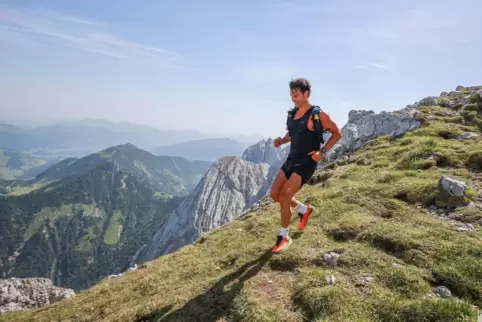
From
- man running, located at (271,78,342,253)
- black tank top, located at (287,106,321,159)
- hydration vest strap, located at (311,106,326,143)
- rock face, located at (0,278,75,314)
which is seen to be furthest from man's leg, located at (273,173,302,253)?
rock face, located at (0,278,75,314)

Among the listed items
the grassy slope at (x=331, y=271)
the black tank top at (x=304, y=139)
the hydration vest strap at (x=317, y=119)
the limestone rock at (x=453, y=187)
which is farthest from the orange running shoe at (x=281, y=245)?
the limestone rock at (x=453, y=187)

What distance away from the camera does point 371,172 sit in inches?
709

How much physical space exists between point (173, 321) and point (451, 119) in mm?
26617

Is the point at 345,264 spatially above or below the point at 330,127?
below

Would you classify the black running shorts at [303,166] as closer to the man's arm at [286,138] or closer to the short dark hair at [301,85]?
the man's arm at [286,138]

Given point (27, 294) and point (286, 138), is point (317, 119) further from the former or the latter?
point (27, 294)

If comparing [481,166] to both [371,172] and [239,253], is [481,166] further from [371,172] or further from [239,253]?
[239,253]

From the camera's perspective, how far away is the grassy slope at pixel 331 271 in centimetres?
769

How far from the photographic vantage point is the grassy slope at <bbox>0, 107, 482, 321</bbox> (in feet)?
25.2

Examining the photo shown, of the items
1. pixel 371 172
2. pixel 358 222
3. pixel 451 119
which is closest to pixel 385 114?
pixel 451 119

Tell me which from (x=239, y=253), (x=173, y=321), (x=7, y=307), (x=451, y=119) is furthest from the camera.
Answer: (x=451, y=119)

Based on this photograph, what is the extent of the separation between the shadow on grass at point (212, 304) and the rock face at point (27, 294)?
35.2ft

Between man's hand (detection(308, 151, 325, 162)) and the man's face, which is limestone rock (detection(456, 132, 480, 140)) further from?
man's hand (detection(308, 151, 325, 162))

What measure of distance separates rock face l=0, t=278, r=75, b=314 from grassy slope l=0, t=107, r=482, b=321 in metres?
4.22
